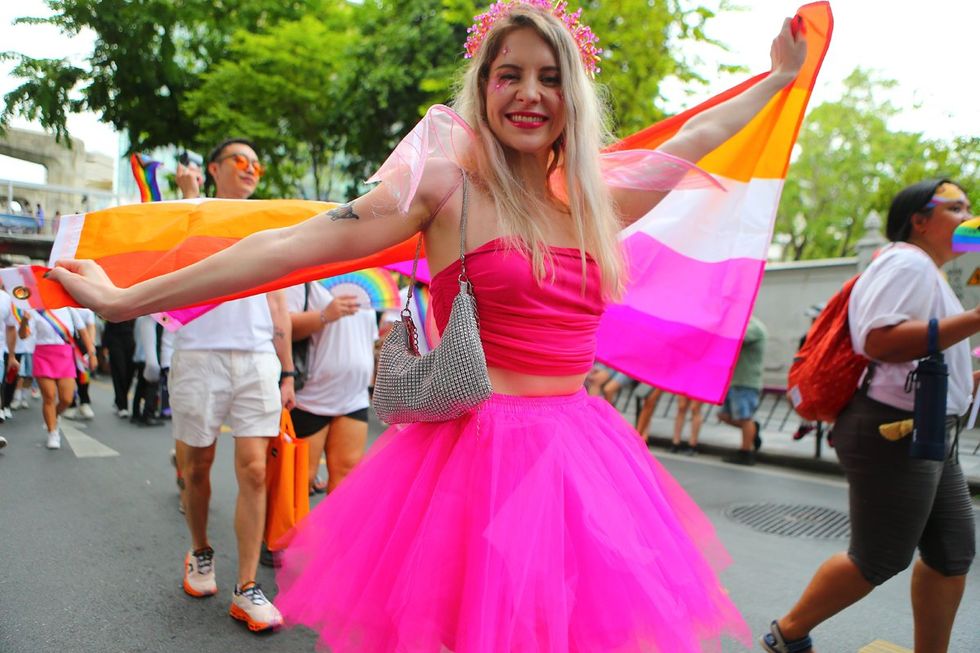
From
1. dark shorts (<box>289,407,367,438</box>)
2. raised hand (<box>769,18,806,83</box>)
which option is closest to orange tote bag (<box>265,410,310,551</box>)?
dark shorts (<box>289,407,367,438</box>)

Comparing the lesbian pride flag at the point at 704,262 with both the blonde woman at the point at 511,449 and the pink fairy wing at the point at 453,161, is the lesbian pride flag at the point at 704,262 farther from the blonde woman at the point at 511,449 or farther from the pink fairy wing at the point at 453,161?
the blonde woman at the point at 511,449

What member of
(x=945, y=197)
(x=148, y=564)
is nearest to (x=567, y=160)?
(x=945, y=197)

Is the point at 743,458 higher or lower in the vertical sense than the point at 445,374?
lower

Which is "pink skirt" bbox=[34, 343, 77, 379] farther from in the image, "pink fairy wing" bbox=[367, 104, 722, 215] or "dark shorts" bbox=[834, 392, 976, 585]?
"dark shorts" bbox=[834, 392, 976, 585]

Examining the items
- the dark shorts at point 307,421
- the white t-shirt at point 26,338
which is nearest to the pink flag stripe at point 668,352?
the dark shorts at point 307,421

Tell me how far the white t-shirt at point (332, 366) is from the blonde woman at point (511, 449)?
2.56m

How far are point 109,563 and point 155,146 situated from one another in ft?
55.8

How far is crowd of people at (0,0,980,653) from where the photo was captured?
1633 millimetres

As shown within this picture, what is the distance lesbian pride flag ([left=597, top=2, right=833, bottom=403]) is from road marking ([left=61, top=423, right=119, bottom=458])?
6.40 metres

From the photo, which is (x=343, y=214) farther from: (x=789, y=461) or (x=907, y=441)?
(x=789, y=461)

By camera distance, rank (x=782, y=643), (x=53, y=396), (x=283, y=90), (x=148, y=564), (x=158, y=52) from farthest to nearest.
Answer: (x=158, y=52) < (x=283, y=90) < (x=53, y=396) < (x=148, y=564) < (x=782, y=643)

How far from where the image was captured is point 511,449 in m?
1.77

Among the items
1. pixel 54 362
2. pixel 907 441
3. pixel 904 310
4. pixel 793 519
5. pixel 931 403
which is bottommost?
pixel 793 519

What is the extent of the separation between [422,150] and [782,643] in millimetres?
2478
